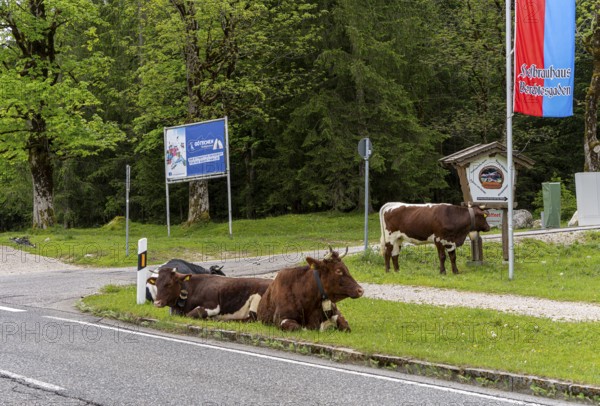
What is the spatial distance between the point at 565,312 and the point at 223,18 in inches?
1038

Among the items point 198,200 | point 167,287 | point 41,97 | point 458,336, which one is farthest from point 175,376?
point 198,200

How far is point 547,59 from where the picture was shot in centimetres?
1498

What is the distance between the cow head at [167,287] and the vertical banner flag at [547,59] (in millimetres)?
8536

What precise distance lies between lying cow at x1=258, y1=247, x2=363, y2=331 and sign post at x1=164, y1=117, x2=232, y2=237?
17876mm

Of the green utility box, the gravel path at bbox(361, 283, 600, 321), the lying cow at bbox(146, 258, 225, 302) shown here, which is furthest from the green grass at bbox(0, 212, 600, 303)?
the green utility box

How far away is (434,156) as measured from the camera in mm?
38812

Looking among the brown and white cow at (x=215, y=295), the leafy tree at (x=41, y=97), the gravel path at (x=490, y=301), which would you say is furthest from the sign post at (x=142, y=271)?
the leafy tree at (x=41, y=97)

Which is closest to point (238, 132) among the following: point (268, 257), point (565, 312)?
point (268, 257)

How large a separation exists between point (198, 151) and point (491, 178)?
14.1 m

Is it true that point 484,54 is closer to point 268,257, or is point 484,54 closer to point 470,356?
point 268,257

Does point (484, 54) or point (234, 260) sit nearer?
point (234, 260)

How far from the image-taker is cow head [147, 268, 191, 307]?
11.2 meters

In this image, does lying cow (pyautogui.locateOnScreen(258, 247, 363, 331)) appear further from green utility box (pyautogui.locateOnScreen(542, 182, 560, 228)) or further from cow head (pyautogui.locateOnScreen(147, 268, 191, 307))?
green utility box (pyautogui.locateOnScreen(542, 182, 560, 228))

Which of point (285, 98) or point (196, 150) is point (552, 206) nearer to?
point (196, 150)
